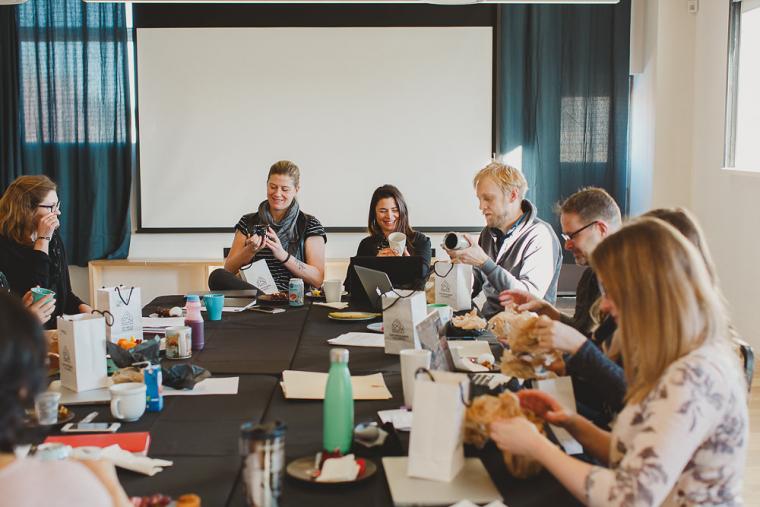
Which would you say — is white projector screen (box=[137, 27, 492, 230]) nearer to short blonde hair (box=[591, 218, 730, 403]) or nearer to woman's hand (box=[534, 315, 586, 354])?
woman's hand (box=[534, 315, 586, 354])

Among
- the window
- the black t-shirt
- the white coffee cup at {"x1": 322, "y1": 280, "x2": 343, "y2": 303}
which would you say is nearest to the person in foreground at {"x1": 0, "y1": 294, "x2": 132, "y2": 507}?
the black t-shirt

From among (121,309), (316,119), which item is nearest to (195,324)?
(121,309)

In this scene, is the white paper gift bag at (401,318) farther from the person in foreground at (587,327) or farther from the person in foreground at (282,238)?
the person in foreground at (282,238)

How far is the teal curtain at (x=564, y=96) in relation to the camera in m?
5.93

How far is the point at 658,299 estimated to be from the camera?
1.41 m

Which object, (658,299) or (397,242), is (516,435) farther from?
(397,242)

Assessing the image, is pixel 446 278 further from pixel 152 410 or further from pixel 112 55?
pixel 112 55

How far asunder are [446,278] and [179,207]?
10.5 feet

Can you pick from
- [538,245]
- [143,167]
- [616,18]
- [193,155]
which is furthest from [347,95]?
[538,245]

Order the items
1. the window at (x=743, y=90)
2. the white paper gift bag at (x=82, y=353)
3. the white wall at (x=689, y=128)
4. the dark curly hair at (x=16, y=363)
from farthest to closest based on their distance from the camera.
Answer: the white wall at (x=689, y=128) → the window at (x=743, y=90) → the white paper gift bag at (x=82, y=353) → the dark curly hair at (x=16, y=363)

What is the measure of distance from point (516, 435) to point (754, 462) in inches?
94.0

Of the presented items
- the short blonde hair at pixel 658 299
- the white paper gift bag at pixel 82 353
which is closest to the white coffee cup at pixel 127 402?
the white paper gift bag at pixel 82 353

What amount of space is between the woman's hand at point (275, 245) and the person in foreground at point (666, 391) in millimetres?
2658

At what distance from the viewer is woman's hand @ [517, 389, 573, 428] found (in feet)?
5.61
